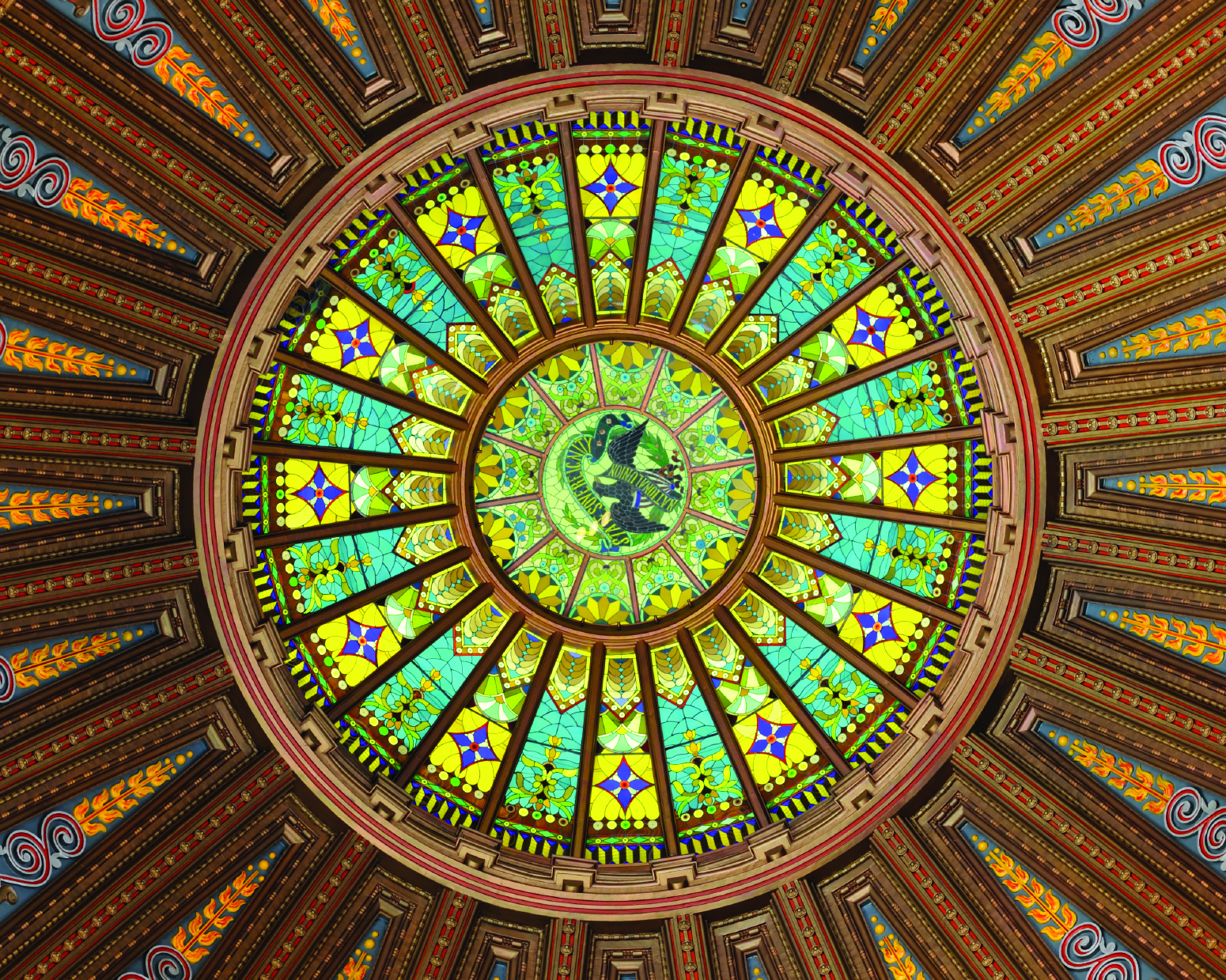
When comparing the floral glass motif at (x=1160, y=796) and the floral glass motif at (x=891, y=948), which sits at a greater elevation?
the floral glass motif at (x=1160, y=796)

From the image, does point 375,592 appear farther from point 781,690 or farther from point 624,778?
point 781,690

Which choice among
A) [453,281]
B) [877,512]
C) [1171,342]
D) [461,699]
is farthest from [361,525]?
[1171,342]

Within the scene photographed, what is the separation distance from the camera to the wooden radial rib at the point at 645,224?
44.5ft

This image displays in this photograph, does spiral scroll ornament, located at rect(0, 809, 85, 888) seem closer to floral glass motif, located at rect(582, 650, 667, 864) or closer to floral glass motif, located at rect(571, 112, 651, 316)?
floral glass motif, located at rect(582, 650, 667, 864)

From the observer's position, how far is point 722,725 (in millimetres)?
15398

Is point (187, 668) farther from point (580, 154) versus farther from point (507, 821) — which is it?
point (580, 154)

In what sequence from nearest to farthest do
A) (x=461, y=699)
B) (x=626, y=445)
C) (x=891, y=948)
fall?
(x=891, y=948)
(x=461, y=699)
(x=626, y=445)

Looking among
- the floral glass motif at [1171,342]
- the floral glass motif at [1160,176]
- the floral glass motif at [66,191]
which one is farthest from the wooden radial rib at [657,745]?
the floral glass motif at [66,191]

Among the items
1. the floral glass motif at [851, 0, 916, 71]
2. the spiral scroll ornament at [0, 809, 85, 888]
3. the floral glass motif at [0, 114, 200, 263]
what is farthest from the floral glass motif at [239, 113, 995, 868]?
the spiral scroll ornament at [0, 809, 85, 888]

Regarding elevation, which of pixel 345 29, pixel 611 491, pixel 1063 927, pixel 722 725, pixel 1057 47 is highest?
pixel 1057 47

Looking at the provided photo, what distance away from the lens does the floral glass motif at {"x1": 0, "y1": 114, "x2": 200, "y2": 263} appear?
11.0 meters

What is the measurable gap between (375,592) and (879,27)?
9870 mm

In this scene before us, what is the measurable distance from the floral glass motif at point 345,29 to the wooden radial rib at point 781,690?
29.3 ft

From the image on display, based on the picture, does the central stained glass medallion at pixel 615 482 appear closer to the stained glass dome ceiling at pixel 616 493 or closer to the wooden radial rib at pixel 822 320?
the stained glass dome ceiling at pixel 616 493
